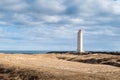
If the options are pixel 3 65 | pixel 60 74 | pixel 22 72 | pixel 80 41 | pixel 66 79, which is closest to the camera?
pixel 66 79

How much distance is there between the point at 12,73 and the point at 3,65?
5425 mm

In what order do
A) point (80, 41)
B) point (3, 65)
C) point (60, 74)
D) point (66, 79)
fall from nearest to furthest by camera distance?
1. point (66, 79)
2. point (60, 74)
3. point (3, 65)
4. point (80, 41)

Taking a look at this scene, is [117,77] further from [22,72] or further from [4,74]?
[4,74]

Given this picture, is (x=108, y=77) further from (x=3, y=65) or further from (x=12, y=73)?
(x=3, y=65)

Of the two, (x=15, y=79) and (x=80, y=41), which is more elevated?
(x=80, y=41)

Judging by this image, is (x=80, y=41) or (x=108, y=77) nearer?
(x=108, y=77)

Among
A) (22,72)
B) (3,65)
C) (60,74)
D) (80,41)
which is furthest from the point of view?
(80,41)

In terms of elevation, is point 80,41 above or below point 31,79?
above

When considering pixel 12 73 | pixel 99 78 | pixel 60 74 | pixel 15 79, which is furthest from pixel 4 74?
pixel 99 78

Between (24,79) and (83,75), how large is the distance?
18.3 feet

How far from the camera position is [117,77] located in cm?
3025

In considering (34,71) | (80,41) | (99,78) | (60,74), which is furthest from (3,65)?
(80,41)

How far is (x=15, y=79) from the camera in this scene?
3102cm

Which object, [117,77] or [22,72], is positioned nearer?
[117,77]
